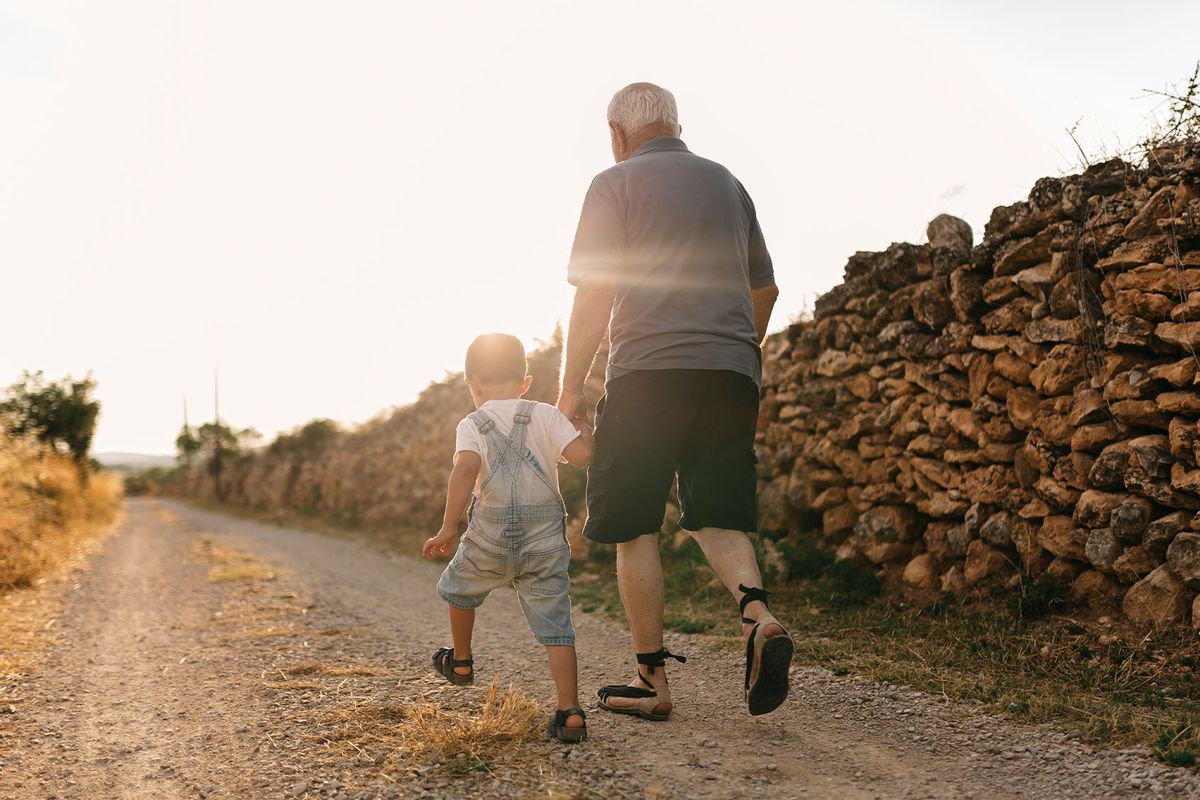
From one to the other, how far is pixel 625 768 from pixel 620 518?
2.48 feet

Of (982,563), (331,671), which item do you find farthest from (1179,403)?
(331,671)

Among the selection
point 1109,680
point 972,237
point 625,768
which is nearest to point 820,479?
point 972,237

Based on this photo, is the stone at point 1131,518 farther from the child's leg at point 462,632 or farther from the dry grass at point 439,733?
the child's leg at point 462,632

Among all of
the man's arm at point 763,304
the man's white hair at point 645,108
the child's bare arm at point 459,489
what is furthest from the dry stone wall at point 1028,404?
the child's bare arm at point 459,489

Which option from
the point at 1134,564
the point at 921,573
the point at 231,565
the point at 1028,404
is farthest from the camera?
the point at 231,565

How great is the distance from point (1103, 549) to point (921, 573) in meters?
1.08

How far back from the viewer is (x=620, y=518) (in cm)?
257

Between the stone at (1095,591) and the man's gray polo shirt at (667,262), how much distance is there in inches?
82.8

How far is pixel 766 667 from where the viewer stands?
91.8 inches

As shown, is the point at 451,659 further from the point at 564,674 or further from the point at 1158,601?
the point at 1158,601

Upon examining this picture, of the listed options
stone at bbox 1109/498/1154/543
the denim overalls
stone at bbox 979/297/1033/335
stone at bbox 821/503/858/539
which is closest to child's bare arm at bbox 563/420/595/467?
the denim overalls

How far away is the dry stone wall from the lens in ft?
10.9

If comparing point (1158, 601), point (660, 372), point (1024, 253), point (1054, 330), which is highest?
point (1024, 253)

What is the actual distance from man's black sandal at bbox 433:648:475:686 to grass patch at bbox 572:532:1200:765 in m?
1.65
